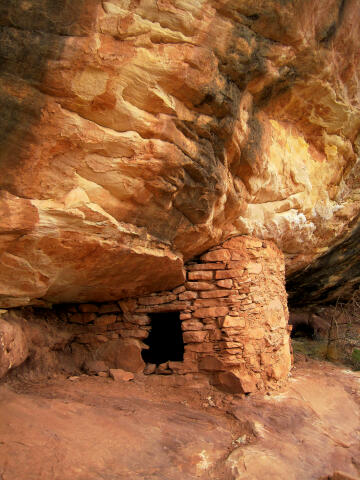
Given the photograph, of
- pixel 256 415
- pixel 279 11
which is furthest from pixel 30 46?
pixel 256 415

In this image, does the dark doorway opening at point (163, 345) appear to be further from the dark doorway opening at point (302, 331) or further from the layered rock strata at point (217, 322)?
the dark doorway opening at point (302, 331)

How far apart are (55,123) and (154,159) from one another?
657 millimetres

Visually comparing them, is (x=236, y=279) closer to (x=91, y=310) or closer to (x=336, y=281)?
(x=91, y=310)

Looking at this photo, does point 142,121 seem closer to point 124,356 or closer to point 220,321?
point 220,321

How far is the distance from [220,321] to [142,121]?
2102mm

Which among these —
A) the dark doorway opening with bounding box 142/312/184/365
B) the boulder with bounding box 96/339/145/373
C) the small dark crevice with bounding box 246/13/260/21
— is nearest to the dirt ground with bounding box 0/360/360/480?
the boulder with bounding box 96/339/145/373

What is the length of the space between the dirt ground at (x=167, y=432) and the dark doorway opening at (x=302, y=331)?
191 inches

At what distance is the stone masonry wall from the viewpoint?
140 inches

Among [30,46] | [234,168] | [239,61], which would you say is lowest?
[234,168]

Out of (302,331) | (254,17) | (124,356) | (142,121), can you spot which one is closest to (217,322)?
(124,356)

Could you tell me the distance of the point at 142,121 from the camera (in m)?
2.37

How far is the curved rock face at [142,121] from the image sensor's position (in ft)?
6.86

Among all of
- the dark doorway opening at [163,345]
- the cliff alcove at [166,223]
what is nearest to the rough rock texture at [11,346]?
the cliff alcove at [166,223]

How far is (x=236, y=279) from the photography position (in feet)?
12.4
